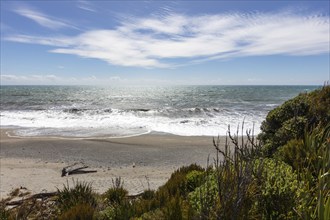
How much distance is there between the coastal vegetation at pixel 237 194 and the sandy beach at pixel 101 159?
2400 millimetres

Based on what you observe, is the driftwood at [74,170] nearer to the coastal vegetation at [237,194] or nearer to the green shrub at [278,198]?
the coastal vegetation at [237,194]

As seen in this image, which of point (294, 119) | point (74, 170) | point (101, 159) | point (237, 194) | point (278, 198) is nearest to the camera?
point (237, 194)

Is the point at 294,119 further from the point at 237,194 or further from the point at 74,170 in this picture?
the point at 74,170

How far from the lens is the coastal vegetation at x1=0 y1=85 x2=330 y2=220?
2918mm

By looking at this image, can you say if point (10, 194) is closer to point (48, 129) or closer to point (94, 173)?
point (94, 173)

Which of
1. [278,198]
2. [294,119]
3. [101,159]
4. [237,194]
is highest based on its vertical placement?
[294,119]

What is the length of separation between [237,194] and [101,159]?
9.60 metres

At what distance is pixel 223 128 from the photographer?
1970cm

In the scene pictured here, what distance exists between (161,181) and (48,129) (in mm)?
13769

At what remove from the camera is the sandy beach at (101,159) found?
8.38 meters

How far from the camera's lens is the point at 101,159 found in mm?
11602

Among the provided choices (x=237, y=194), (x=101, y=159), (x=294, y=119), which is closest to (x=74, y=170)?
(x=101, y=159)

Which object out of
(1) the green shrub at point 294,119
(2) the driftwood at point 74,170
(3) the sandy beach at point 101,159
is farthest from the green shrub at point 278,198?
(2) the driftwood at point 74,170

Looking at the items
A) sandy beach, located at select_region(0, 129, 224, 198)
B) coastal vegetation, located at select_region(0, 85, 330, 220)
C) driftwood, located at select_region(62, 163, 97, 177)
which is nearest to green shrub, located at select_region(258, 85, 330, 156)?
coastal vegetation, located at select_region(0, 85, 330, 220)
